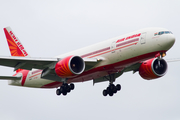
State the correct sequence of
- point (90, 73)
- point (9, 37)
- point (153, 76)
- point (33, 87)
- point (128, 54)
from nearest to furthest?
point (128, 54), point (90, 73), point (153, 76), point (33, 87), point (9, 37)

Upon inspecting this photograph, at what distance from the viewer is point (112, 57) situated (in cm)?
3919

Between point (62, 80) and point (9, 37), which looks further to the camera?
point (9, 37)

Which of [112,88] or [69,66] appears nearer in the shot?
[69,66]

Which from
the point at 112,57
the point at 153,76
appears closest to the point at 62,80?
the point at 112,57

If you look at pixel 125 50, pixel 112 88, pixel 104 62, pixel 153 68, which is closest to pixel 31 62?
pixel 104 62

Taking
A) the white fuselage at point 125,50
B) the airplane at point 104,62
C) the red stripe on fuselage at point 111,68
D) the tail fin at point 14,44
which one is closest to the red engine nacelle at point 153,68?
the airplane at point 104,62

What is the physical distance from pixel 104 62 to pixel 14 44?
53.3 ft

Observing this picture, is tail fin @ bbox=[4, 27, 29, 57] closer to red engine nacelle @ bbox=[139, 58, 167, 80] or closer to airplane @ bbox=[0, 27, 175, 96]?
airplane @ bbox=[0, 27, 175, 96]

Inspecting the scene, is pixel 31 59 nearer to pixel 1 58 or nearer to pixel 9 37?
pixel 1 58

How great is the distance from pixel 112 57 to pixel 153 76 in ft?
23.5

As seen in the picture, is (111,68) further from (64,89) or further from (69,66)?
(64,89)

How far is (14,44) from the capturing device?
5153 cm

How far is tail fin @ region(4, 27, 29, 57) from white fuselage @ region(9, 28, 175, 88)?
34.6ft

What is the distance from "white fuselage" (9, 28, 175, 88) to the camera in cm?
3712
